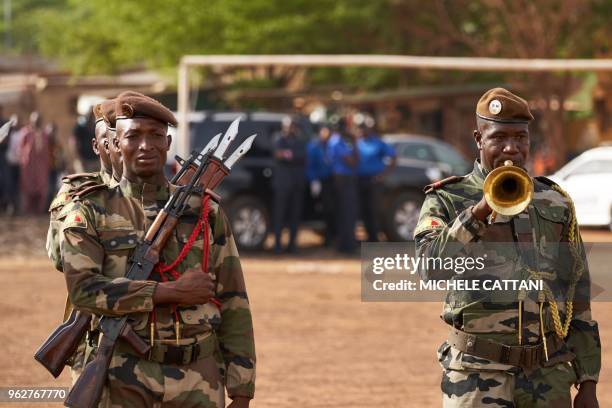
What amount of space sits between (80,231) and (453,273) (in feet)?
4.37

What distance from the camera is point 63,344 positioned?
4.80 metres

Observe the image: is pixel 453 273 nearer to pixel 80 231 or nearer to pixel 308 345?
pixel 80 231

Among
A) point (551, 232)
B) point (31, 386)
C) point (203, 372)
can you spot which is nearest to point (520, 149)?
point (551, 232)

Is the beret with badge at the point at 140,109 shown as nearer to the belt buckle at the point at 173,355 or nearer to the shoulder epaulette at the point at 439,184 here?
the belt buckle at the point at 173,355

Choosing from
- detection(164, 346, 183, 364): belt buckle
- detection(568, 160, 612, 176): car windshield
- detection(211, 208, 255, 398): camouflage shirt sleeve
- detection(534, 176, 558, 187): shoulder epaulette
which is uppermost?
detection(568, 160, 612, 176): car windshield

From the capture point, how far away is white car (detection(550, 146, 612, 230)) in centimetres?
2073

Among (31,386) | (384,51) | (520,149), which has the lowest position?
(31,386)

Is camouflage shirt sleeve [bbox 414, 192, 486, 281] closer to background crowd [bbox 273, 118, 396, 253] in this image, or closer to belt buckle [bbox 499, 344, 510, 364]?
belt buckle [bbox 499, 344, 510, 364]

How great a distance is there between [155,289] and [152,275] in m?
0.13

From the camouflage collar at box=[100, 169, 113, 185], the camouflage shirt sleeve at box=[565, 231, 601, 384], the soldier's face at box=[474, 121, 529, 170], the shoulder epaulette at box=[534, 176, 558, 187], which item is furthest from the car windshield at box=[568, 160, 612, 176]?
the soldier's face at box=[474, 121, 529, 170]

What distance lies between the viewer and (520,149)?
4840 millimetres

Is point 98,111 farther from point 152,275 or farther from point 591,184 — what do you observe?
point 591,184

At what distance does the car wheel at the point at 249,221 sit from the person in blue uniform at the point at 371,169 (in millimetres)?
→ 1438

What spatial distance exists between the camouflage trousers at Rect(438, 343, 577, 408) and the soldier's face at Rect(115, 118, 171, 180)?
1.33 meters
